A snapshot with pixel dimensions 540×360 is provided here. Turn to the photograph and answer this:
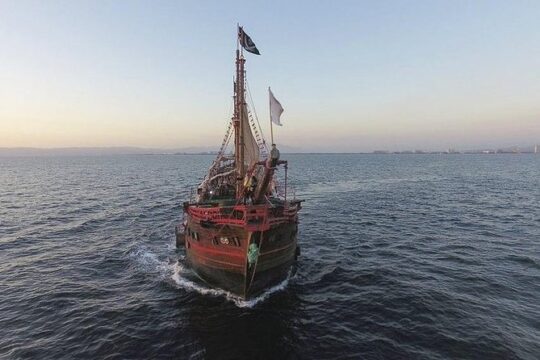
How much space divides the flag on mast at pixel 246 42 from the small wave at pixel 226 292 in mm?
18332

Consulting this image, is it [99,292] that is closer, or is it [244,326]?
[244,326]

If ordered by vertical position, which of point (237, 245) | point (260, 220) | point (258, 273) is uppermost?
point (260, 220)

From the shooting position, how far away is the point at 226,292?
24875mm

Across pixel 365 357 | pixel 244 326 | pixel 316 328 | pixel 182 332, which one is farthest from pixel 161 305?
pixel 365 357

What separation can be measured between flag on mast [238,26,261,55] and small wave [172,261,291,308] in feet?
60.1

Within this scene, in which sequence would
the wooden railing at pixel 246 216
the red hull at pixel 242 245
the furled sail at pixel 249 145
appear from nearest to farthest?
the wooden railing at pixel 246 216 < the red hull at pixel 242 245 < the furled sail at pixel 249 145

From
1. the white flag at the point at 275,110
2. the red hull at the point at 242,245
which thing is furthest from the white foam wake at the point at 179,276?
the white flag at the point at 275,110

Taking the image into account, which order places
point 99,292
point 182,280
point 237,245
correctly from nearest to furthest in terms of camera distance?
1. point 237,245
2. point 99,292
3. point 182,280

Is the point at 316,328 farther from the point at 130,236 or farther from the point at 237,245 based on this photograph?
the point at 130,236

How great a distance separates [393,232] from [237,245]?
24.8 metres

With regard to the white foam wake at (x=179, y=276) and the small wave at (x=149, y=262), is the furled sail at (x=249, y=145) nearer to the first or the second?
the white foam wake at (x=179, y=276)

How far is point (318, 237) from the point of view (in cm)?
4044

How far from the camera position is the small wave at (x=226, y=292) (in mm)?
23609

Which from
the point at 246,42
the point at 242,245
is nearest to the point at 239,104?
the point at 246,42
